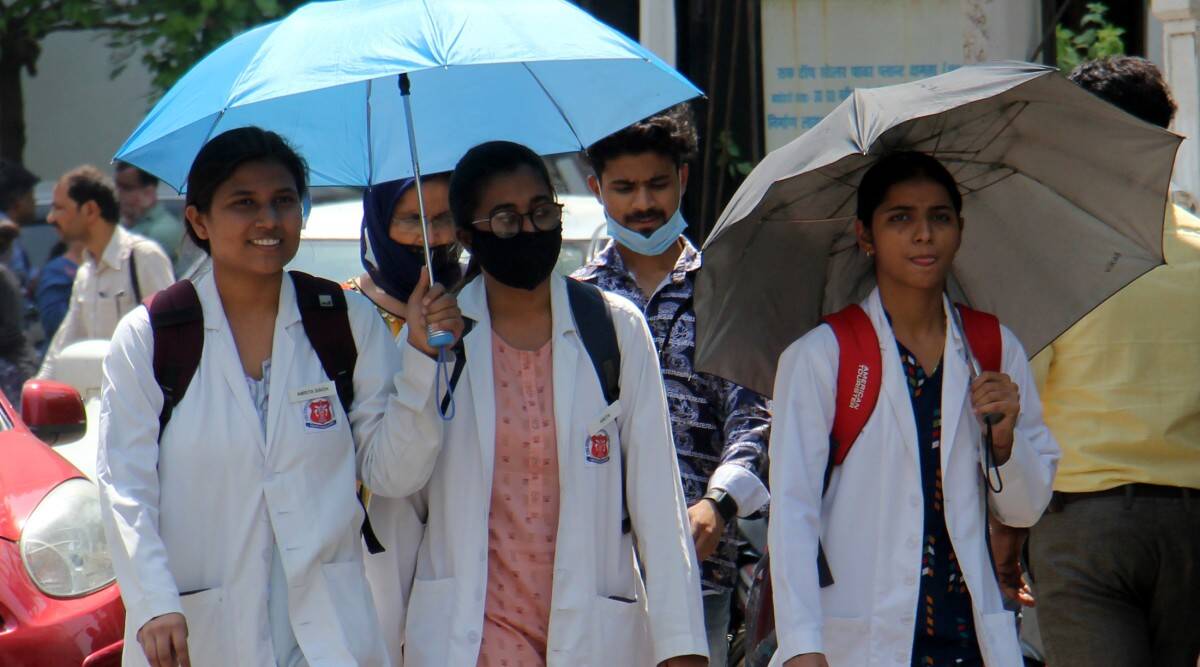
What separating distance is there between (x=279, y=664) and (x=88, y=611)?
205 centimetres

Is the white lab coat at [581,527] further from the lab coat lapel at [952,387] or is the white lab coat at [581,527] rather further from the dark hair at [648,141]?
the dark hair at [648,141]

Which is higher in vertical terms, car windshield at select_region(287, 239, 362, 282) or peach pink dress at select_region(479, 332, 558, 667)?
car windshield at select_region(287, 239, 362, 282)

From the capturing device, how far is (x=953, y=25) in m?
8.05

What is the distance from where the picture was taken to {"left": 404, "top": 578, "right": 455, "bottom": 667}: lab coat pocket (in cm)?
400

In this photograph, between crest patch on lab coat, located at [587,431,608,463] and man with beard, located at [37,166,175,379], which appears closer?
crest patch on lab coat, located at [587,431,608,463]

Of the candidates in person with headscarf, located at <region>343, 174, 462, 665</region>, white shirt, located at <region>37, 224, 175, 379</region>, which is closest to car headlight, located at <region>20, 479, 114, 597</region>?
person with headscarf, located at <region>343, 174, 462, 665</region>

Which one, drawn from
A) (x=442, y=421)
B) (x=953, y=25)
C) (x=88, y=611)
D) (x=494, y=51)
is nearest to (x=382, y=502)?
(x=442, y=421)

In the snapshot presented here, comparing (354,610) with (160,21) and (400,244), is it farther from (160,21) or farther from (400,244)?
(160,21)

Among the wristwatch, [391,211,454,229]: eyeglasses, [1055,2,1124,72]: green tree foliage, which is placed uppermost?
[1055,2,1124,72]: green tree foliage

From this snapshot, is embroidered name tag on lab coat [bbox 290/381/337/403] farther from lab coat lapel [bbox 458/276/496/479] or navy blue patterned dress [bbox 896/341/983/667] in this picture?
navy blue patterned dress [bbox 896/341/983/667]

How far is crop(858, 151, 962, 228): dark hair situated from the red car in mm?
3031

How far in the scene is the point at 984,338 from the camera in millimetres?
4180

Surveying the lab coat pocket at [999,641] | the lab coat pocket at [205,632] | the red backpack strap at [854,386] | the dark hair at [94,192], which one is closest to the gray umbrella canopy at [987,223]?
the red backpack strap at [854,386]

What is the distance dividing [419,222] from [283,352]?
113cm
